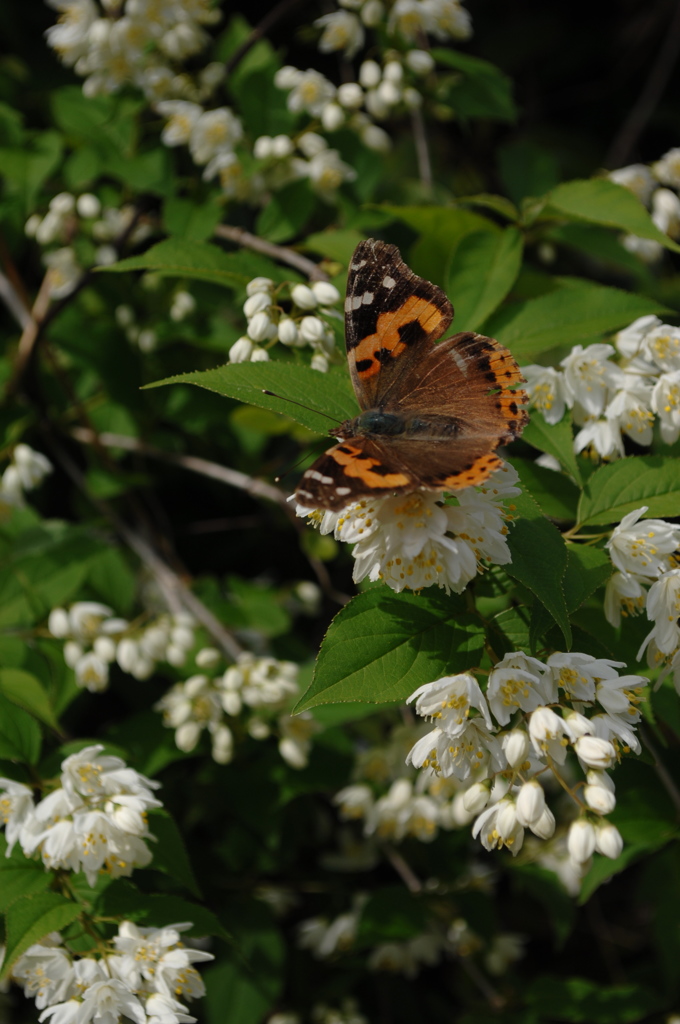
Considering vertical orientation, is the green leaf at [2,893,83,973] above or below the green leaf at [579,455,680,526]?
below

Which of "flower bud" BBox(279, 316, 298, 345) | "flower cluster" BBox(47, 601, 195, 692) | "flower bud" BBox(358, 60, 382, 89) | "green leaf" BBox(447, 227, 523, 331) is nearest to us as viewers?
"flower bud" BBox(279, 316, 298, 345)

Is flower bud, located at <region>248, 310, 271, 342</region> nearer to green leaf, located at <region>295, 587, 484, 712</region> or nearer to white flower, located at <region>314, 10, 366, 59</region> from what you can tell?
green leaf, located at <region>295, 587, 484, 712</region>

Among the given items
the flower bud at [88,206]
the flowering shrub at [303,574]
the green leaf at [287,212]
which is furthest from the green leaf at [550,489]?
the flower bud at [88,206]

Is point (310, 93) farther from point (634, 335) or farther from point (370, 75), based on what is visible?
point (634, 335)

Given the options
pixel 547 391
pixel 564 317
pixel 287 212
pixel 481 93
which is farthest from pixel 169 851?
pixel 481 93

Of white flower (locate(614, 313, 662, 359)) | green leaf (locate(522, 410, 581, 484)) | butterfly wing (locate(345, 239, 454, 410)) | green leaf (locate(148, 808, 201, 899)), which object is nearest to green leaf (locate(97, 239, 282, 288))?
butterfly wing (locate(345, 239, 454, 410))

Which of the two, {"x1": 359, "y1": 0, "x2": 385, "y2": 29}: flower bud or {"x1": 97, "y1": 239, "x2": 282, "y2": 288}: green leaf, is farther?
{"x1": 359, "y1": 0, "x2": 385, "y2": 29}: flower bud

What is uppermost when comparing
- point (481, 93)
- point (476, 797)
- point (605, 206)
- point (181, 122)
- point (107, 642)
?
point (181, 122)
